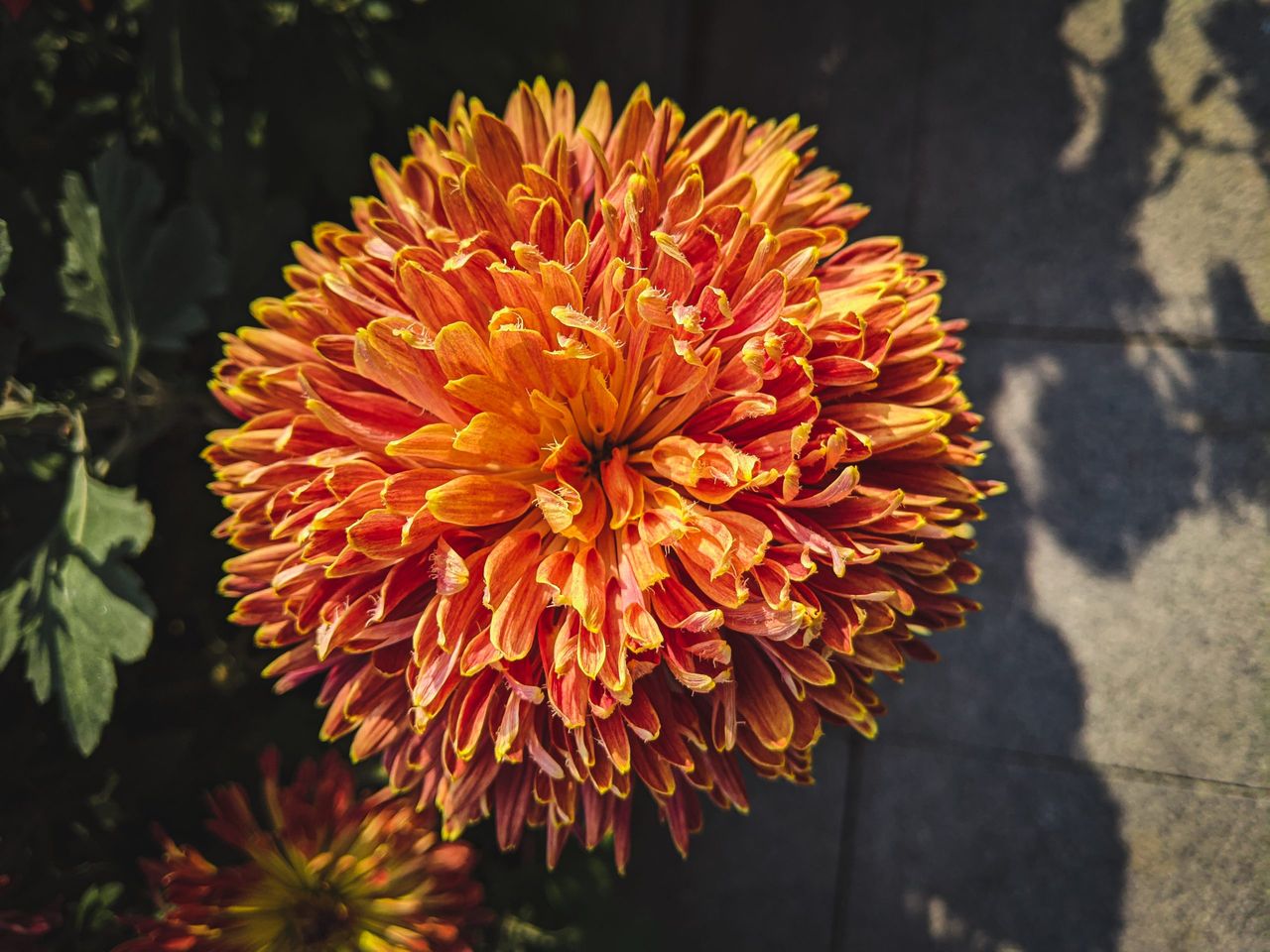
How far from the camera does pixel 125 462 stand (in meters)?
1.00

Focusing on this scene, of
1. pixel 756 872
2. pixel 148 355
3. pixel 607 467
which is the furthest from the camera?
pixel 756 872

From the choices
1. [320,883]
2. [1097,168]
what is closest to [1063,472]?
[1097,168]

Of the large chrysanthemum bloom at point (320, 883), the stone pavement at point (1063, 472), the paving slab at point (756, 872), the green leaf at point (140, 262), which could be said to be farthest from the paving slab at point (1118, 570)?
the green leaf at point (140, 262)

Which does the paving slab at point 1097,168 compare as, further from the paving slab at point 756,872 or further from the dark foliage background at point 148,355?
the paving slab at point 756,872

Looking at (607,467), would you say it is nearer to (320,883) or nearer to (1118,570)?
(320,883)

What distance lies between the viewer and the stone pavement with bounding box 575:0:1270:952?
1.18 metres

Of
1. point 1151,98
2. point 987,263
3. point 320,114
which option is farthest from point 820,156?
point 320,114

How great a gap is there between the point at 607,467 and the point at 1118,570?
0.97 metres

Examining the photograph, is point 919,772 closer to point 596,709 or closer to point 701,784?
point 701,784

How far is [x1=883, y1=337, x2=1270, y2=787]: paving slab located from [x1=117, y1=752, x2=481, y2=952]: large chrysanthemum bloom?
2.65 feet

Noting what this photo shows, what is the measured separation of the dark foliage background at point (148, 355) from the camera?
899mm

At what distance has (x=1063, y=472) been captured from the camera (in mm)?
1286

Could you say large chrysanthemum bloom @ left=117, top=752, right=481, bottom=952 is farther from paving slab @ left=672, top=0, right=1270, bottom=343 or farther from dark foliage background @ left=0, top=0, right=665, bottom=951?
paving slab @ left=672, top=0, right=1270, bottom=343

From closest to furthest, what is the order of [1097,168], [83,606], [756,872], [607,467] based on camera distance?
[607,467] < [83,606] < [1097,168] < [756,872]
